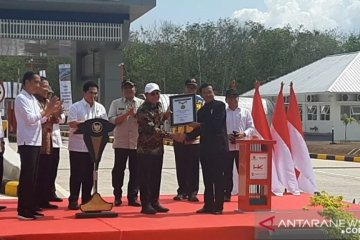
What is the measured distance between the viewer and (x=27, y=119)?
7.41m

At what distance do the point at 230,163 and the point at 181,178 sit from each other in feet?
2.57

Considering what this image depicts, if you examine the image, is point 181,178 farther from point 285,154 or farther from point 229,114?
point 285,154

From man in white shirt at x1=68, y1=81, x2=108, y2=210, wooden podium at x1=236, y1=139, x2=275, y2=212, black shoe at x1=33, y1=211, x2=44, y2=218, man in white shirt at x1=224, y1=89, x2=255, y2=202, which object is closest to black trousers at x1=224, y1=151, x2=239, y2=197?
man in white shirt at x1=224, y1=89, x2=255, y2=202

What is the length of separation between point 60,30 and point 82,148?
17.0 m

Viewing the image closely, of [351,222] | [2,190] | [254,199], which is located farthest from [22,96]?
[2,190]

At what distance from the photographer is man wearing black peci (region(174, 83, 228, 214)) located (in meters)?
8.29

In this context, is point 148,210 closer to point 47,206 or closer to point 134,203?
point 134,203

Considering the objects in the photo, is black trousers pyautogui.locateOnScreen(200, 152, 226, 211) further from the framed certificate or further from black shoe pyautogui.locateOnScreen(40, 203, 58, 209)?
black shoe pyautogui.locateOnScreen(40, 203, 58, 209)

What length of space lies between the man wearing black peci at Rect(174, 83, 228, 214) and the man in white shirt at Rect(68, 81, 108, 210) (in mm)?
1366

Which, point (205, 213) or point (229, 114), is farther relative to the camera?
point (229, 114)

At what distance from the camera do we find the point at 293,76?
44.7m

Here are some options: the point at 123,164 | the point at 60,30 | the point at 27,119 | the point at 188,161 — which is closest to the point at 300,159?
the point at 188,161

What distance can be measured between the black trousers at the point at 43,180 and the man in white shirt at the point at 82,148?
438 millimetres

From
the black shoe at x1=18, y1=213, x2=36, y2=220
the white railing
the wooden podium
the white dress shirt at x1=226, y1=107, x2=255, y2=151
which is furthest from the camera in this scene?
the white railing
